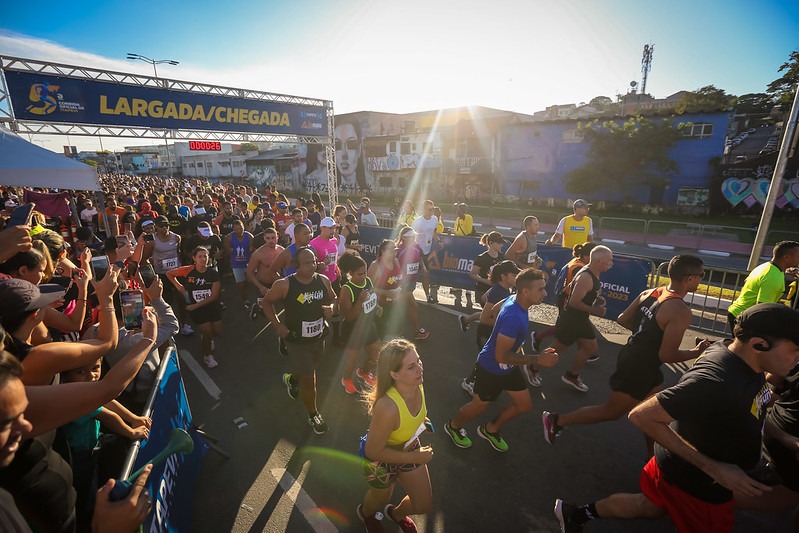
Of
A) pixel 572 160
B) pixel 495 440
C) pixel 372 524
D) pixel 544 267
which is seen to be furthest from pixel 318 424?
pixel 572 160

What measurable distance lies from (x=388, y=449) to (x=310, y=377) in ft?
6.48

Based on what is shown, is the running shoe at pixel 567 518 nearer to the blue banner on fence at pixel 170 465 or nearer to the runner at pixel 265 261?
the blue banner on fence at pixel 170 465

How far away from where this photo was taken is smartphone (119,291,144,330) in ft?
10.4

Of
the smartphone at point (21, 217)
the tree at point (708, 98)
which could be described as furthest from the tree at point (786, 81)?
the smartphone at point (21, 217)

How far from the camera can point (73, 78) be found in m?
11.4

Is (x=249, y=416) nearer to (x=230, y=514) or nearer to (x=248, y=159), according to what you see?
(x=230, y=514)

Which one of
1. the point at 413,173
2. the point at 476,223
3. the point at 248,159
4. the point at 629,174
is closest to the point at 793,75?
the point at 629,174

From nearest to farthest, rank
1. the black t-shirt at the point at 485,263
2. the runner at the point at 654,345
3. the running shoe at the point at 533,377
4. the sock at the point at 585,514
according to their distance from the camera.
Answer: the sock at the point at 585,514 < the runner at the point at 654,345 < the running shoe at the point at 533,377 < the black t-shirt at the point at 485,263

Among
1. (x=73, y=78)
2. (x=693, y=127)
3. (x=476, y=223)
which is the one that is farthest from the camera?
(x=693, y=127)

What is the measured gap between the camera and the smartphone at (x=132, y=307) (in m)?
3.18

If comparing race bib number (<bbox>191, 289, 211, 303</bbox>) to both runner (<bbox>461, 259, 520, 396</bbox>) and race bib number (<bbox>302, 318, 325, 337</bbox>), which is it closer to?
race bib number (<bbox>302, 318, 325, 337</bbox>)

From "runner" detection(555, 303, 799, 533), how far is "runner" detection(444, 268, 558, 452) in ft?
3.85

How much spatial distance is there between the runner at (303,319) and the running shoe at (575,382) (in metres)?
3.46

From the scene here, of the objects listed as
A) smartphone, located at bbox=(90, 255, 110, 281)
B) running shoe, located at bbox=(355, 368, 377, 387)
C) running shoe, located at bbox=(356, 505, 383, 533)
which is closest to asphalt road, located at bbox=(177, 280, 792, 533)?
running shoe, located at bbox=(356, 505, 383, 533)
